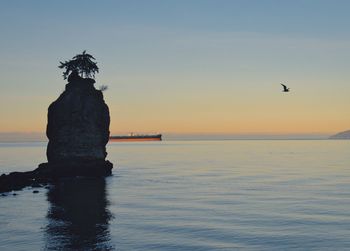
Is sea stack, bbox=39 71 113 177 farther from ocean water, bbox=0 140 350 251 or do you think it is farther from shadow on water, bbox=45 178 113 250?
ocean water, bbox=0 140 350 251

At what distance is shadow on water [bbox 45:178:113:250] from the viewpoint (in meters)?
33.3

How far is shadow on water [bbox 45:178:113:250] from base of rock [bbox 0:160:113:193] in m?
8.74

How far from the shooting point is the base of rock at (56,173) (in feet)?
252

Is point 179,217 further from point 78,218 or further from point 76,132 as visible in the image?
point 76,132

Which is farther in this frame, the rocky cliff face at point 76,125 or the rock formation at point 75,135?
the rocky cliff face at point 76,125

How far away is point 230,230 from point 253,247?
5.59 m

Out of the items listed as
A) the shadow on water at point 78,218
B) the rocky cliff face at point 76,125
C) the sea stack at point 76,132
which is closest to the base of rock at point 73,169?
the sea stack at point 76,132

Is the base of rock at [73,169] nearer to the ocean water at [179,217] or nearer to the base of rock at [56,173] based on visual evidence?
the base of rock at [56,173]

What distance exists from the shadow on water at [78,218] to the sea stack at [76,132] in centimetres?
1320

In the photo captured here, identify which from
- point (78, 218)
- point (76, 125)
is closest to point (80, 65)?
point (76, 125)

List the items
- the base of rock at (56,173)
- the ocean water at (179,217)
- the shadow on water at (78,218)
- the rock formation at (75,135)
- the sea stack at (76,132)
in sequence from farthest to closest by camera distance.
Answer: the sea stack at (76,132) < the rock formation at (75,135) < the base of rock at (56,173) < the ocean water at (179,217) < the shadow on water at (78,218)

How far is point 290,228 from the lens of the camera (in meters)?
38.2

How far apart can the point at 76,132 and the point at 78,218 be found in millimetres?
43854

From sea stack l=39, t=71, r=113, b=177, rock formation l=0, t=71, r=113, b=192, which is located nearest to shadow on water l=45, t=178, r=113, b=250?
rock formation l=0, t=71, r=113, b=192
